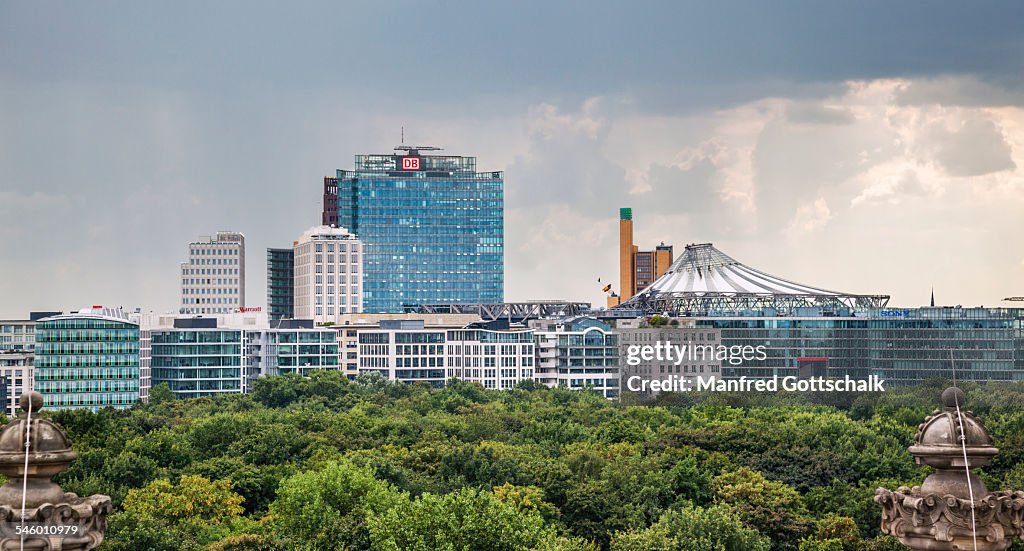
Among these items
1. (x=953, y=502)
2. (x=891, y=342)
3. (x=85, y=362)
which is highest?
(x=891, y=342)

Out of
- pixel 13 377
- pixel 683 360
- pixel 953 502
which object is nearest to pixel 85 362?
pixel 13 377

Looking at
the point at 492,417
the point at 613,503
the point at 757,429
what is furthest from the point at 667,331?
the point at 613,503

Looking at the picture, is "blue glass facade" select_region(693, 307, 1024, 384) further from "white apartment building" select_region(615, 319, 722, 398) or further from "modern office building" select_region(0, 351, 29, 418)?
"modern office building" select_region(0, 351, 29, 418)

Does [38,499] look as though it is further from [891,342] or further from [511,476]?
[891,342]

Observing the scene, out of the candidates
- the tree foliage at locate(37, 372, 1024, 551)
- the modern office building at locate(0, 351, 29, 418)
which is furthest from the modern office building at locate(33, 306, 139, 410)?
the tree foliage at locate(37, 372, 1024, 551)

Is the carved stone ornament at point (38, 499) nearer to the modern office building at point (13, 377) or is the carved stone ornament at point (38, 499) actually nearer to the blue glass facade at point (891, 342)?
the modern office building at point (13, 377)
